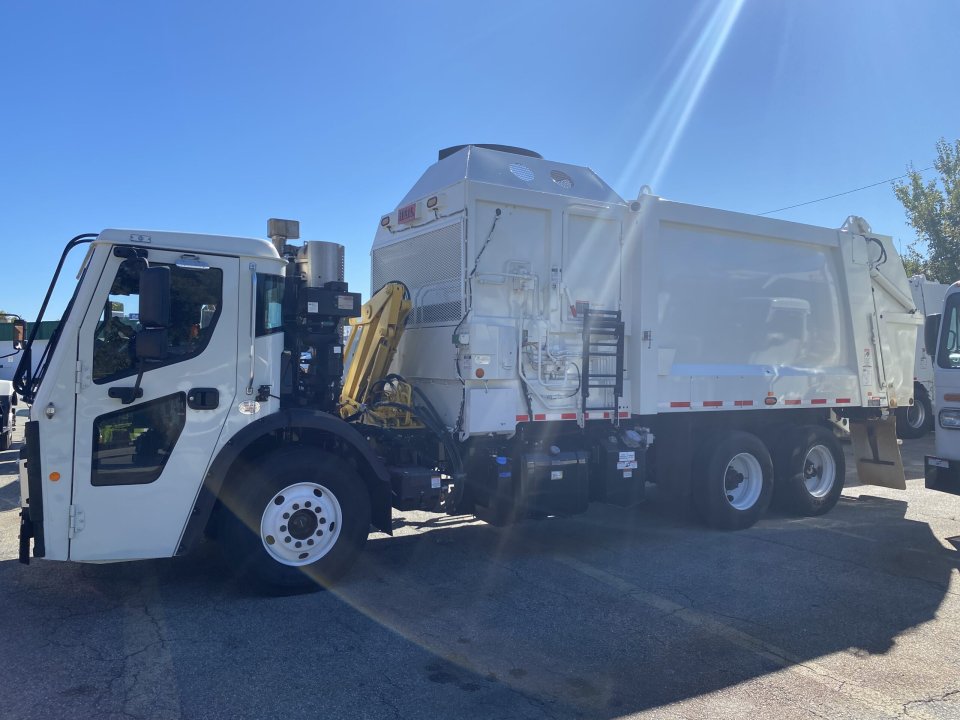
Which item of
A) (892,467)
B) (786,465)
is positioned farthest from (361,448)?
(892,467)

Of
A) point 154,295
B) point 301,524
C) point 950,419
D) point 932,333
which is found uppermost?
point 932,333

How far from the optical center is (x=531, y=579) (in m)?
5.90

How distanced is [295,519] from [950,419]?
250 inches

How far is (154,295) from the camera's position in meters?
4.47

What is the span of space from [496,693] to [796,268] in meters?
6.51

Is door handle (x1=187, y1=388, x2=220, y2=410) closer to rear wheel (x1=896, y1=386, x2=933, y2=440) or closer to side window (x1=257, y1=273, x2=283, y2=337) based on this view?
side window (x1=257, y1=273, x2=283, y2=337)

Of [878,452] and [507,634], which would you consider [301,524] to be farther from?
[878,452]

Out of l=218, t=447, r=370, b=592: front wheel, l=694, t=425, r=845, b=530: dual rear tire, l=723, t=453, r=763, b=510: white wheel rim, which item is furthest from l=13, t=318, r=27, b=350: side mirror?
l=723, t=453, r=763, b=510: white wheel rim

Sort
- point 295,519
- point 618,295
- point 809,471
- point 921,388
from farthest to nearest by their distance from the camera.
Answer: point 921,388
point 809,471
point 618,295
point 295,519

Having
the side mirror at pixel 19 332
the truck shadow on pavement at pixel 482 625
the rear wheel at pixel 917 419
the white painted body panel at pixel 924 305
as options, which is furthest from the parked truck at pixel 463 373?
the rear wheel at pixel 917 419

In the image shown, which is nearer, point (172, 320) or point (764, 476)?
point (172, 320)

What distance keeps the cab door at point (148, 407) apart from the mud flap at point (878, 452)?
7921 millimetres

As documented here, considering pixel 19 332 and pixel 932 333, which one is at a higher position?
pixel 932 333

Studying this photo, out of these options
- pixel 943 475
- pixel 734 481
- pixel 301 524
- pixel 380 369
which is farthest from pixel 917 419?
pixel 301 524
